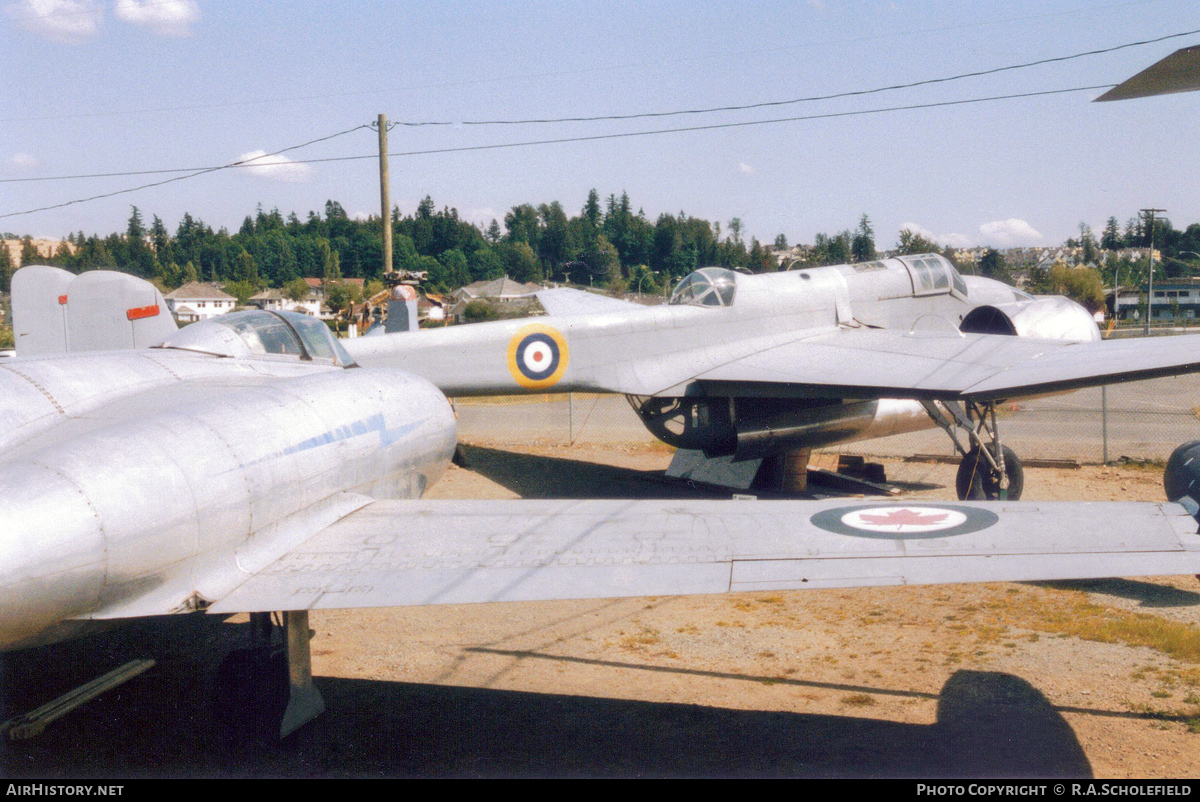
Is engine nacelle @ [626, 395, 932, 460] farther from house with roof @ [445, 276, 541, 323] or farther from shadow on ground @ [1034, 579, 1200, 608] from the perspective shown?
house with roof @ [445, 276, 541, 323]

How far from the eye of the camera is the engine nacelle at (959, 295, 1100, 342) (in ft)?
43.1

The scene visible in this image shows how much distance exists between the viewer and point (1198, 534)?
409cm

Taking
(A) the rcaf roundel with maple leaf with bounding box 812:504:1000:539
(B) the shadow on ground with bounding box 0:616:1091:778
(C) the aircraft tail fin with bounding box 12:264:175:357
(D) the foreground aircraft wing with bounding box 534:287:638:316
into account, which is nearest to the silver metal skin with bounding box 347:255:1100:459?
(D) the foreground aircraft wing with bounding box 534:287:638:316

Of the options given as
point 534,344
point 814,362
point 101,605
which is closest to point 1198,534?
point 101,605

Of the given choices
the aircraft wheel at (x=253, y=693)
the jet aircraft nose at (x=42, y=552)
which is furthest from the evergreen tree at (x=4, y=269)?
the jet aircraft nose at (x=42, y=552)

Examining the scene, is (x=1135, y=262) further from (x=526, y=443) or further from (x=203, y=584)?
(x=203, y=584)

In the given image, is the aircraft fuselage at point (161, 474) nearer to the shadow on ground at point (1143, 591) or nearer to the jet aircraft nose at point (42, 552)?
the jet aircraft nose at point (42, 552)

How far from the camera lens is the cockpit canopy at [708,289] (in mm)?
13102

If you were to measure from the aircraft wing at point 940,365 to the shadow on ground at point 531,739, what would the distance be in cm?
438

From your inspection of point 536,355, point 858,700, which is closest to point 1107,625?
point 858,700

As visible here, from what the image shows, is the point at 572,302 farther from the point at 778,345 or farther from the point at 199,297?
the point at 199,297

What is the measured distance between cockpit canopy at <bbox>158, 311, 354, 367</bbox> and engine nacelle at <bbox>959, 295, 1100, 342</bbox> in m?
10.3

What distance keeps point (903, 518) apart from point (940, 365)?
694 centimetres
